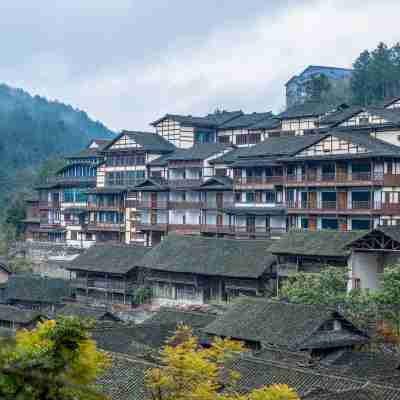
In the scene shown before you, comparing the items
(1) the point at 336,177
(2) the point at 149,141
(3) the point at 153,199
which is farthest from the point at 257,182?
(2) the point at 149,141

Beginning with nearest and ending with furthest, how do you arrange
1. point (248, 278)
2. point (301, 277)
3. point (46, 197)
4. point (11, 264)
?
point (301, 277) < point (248, 278) < point (11, 264) < point (46, 197)

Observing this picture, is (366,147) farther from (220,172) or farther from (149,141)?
(149,141)

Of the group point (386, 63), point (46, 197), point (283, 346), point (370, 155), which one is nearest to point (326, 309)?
point (283, 346)

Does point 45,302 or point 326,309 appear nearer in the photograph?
point 326,309

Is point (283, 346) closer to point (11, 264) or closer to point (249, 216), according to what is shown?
point (249, 216)

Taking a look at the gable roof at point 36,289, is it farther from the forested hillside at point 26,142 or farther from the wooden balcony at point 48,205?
the forested hillside at point 26,142

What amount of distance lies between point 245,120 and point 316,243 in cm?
2946

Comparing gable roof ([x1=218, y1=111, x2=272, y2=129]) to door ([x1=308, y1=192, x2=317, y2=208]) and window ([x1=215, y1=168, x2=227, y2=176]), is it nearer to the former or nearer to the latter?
window ([x1=215, y1=168, x2=227, y2=176])

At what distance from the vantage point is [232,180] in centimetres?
5969

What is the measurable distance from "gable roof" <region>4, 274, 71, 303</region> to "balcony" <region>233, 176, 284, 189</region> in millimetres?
13050

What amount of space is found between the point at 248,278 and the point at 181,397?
2578 centimetres

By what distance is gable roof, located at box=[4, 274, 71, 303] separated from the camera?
2176 inches

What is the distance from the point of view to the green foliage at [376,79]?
284 feet

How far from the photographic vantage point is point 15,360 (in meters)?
12.3
